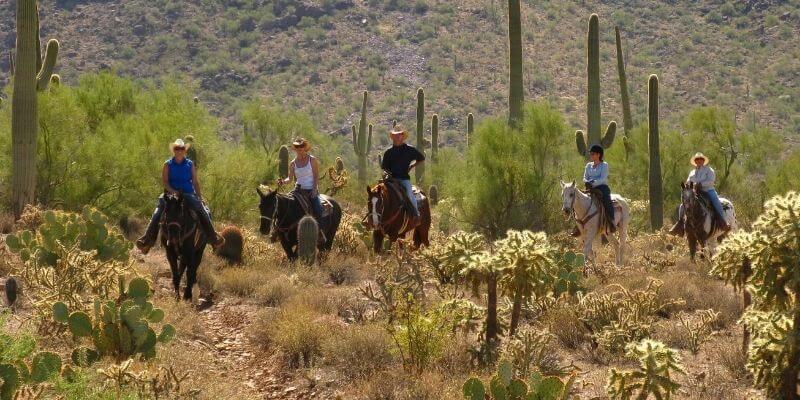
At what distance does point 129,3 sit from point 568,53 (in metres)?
39.2

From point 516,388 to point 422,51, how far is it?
73269 millimetres

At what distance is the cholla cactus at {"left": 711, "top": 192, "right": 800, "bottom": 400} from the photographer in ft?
20.9

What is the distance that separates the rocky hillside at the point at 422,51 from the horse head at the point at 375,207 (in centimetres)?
5209

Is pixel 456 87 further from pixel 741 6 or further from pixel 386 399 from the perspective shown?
pixel 386 399

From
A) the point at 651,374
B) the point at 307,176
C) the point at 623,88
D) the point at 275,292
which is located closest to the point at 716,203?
the point at 307,176

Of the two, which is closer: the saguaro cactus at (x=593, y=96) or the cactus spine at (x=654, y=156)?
the saguaro cactus at (x=593, y=96)

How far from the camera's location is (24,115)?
1756 cm

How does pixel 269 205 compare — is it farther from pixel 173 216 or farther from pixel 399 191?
pixel 173 216

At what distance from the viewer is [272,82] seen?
72.8 m

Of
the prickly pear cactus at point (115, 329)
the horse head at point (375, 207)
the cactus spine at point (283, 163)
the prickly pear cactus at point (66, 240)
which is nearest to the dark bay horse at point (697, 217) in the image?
the horse head at point (375, 207)

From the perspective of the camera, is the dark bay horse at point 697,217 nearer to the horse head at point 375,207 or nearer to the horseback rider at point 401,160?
the horseback rider at point 401,160

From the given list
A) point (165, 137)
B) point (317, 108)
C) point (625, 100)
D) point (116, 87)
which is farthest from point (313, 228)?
point (317, 108)

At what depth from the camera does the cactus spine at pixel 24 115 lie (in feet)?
57.4

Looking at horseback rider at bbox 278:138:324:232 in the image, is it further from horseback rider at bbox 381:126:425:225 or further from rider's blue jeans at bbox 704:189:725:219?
rider's blue jeans at bbox 704:189:725:219
